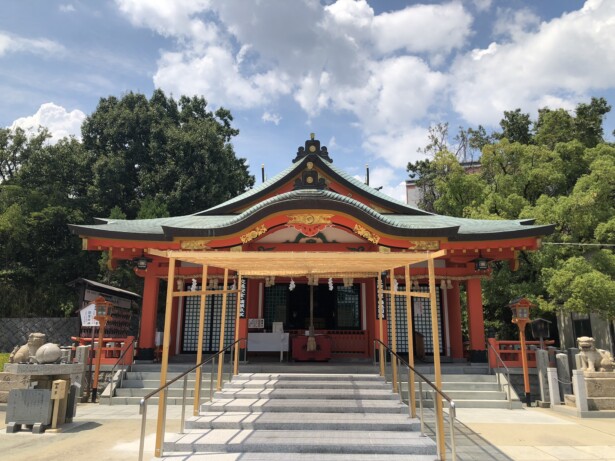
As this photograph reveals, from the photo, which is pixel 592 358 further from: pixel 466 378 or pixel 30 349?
pixel 30 349

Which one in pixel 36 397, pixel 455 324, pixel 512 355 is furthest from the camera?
pixel 455 324

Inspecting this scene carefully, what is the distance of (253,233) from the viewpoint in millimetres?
10727

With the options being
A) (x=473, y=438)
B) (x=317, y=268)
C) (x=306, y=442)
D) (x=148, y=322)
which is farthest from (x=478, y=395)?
(x=148, y=322)

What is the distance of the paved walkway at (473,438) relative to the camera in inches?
237

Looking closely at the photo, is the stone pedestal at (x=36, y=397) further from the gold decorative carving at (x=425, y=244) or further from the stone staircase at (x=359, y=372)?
the gold decorative carving at (x=425, y=244)

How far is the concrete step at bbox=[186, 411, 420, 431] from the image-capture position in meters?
6.34

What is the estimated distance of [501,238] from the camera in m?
11.5

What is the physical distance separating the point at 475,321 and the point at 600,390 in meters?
3.56

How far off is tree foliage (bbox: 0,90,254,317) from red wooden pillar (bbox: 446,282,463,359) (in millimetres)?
17052

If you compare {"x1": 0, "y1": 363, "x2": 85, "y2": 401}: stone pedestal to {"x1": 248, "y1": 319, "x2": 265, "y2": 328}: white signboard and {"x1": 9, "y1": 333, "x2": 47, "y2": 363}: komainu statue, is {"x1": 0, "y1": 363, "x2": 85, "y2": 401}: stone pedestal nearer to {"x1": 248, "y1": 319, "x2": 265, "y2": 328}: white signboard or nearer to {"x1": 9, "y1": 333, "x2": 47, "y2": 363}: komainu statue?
{"x1": 9, "y1": 333, "x2": 47, "y2": 363}: komainu statue

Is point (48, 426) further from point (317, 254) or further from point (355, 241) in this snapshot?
point (355, 241)

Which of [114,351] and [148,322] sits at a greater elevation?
[148,322]

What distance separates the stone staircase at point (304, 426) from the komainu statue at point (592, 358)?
524 centimetres

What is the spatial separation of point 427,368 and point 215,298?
718 cm
